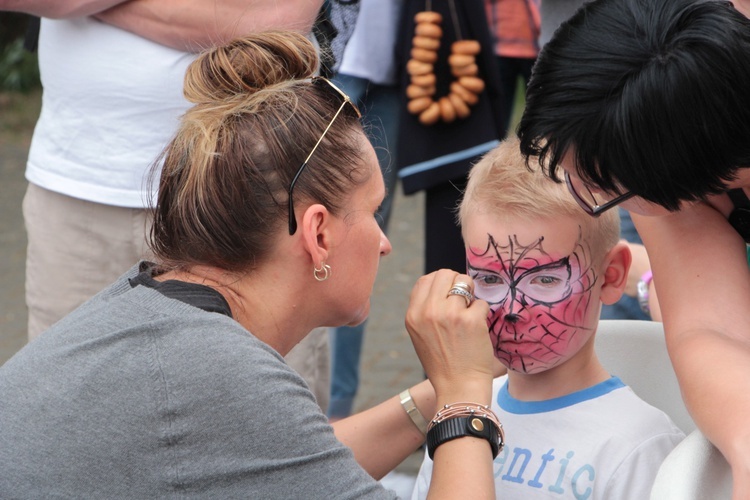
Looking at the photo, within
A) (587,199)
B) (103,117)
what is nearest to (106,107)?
(103,117)

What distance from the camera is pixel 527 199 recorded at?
77.7 inches

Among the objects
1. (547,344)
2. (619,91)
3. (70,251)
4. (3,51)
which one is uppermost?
(619,91)

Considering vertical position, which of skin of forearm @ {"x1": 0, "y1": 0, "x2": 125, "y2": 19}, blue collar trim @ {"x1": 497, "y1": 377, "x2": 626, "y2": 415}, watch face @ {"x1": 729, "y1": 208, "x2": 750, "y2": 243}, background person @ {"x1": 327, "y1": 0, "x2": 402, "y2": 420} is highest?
skin of forearm @ {"x1": 0, "y1": 0, "x2": 125, "y2": 19}

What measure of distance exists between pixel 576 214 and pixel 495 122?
138 cm

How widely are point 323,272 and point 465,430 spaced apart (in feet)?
1.24

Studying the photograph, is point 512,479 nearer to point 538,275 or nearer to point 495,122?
point 538,275

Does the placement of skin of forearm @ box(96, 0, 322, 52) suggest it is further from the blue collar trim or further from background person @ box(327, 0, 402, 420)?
the blue collar trim

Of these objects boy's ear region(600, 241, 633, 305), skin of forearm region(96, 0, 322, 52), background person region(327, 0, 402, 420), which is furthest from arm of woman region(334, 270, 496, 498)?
background person region(327, 0, 402, 420)

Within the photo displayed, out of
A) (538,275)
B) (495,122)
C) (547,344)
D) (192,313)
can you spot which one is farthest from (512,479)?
(495,122)

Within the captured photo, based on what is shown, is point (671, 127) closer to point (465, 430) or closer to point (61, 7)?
point (465, 430)

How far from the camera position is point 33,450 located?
5.13 ft

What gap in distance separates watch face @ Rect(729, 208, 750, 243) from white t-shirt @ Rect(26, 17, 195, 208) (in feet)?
4.31

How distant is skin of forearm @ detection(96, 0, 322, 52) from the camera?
2.38 metres

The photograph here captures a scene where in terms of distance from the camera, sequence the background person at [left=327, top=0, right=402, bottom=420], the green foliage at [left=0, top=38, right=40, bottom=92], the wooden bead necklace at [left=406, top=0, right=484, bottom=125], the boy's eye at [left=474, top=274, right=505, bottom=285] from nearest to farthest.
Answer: the boy's eye at [left=474, top=274, right=505, bottom=285] < the wooden bead necklace at [left=406, top=0, right=484, bottom=125] < the background person at [left=327, top=0, right=402, bottom=420] < the green foliage at [left=0, top=38, right=40, bottom=92]
